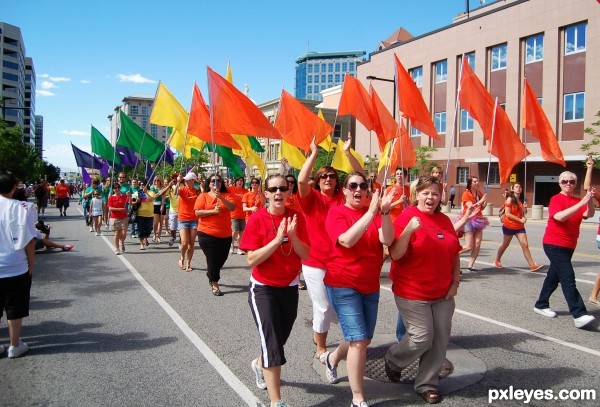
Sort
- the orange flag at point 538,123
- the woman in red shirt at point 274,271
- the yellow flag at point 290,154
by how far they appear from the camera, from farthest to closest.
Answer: the yellow flag at point 290,154 → the orange flag at point 538,123 → the woman in red shirt at point 274,271

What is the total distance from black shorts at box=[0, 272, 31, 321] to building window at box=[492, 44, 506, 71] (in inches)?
1465

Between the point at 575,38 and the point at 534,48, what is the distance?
2891 millimetres

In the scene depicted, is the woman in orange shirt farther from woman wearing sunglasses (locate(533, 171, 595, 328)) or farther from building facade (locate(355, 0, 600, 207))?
building facade (locate(355, 0, 600, 207))

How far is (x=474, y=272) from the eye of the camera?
928cm

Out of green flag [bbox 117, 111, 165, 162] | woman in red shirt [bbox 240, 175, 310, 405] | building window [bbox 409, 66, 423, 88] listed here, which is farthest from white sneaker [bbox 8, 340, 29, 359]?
building window [bbox 409, 66, 423, 88]

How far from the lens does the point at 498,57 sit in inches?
1425

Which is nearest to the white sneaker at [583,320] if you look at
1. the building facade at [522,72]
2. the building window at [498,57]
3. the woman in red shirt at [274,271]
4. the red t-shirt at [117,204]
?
the woman in red shirt at [274,271]

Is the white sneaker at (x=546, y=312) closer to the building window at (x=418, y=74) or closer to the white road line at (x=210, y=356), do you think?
the white road line at (x=210, y=356)

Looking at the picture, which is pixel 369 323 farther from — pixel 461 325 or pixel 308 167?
pixel 461 325

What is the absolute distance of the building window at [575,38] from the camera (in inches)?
1209

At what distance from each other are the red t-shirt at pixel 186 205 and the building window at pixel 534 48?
31154 mm

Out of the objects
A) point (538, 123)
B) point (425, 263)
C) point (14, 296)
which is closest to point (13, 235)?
point (14, 296)

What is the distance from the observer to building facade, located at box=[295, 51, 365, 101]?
6905 inches

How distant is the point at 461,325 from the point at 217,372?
120 inches
